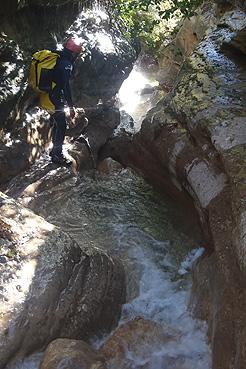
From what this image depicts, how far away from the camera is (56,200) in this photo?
552 centimetres

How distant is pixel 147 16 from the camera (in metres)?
14.1

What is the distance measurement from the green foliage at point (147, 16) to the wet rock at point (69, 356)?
20.4ft

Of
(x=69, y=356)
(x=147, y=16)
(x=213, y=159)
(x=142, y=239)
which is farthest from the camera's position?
(x=147, y=16)

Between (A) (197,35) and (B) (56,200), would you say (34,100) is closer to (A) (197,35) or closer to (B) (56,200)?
(B) (56,200)

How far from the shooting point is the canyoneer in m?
5.37

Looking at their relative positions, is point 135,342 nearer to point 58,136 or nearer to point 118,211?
point 118,211

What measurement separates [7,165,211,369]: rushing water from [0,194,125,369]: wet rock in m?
0.21

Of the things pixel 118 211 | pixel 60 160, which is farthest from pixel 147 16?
pixel 118 211

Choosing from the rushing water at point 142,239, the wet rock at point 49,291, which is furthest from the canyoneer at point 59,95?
the wet rock at point 49,291

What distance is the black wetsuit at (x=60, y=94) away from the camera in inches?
211

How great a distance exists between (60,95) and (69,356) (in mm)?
4540

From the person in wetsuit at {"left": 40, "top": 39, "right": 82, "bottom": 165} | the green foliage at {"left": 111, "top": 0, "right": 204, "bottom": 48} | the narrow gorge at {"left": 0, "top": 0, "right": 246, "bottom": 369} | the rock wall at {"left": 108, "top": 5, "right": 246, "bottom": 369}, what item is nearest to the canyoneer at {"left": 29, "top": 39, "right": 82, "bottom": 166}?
the person in wetsuit at {"left": 40, "top": 39, "right": 82, "bottom": 165}

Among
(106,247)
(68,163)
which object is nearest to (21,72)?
(68,163)

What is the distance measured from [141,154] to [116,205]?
1406 mm
